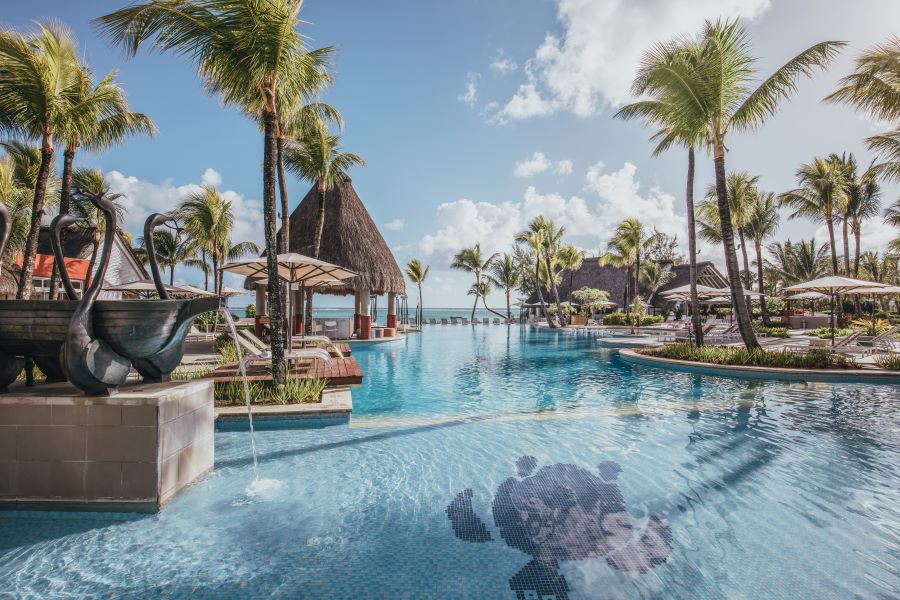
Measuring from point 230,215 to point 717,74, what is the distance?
25445mm

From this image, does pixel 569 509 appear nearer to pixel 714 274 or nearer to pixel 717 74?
pixel 717 74

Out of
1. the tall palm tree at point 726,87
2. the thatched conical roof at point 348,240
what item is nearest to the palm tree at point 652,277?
the thatched conical roof at point 348,240

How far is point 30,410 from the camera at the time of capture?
9.52 ft

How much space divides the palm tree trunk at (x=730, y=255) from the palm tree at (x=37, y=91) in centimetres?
1593

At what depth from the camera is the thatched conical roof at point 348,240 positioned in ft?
59.4

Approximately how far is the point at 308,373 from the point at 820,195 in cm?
2693

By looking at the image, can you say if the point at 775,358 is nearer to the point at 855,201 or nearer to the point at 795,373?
the point at 795,373

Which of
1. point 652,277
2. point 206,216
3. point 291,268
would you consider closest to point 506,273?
point 652,277


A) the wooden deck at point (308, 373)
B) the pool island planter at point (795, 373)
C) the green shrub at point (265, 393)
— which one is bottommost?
the pool island planter at point (795, 373)

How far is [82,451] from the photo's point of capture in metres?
2.92

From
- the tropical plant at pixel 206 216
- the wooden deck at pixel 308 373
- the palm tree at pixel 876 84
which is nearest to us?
the wooden deck at pixel 308 373

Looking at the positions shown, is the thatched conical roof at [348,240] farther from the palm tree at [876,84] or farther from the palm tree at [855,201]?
the palm tree at [855,201]

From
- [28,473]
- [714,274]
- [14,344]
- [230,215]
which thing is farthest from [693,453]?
[714,274]

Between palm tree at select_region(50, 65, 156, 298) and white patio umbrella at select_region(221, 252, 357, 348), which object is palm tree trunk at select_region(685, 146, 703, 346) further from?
palm tree at select_region(50, 65, 156, 298)
